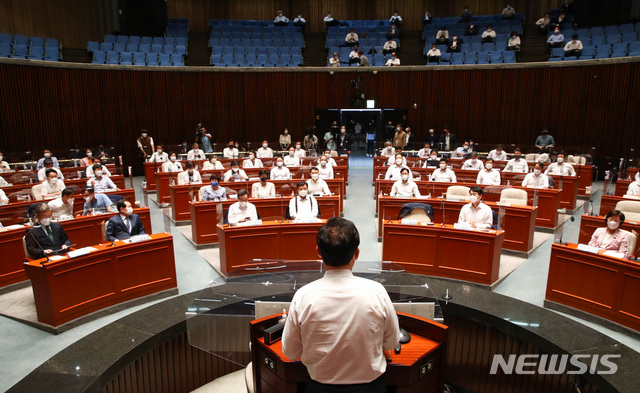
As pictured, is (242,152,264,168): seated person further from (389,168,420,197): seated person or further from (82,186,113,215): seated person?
(82,186,113,215): seated person

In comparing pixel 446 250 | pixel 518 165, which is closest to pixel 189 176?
pixel 446 250

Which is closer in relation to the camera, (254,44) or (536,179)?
(536,179)

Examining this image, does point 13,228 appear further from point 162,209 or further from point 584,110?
point 584,110

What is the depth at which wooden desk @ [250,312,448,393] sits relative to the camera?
7.73 feet

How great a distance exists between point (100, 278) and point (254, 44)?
51.9 ft

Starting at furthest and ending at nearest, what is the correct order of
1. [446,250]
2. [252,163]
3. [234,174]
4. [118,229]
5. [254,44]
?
[254,44]
[252,163]
[234,174]
[446,250]
[118,229]

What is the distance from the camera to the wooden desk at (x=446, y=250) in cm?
591

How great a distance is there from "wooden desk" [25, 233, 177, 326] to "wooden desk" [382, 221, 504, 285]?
3.32 m

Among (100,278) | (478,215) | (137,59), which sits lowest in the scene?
(100,278)

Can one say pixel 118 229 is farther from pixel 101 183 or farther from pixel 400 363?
pixel 400 363

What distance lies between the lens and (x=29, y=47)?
45.3ft

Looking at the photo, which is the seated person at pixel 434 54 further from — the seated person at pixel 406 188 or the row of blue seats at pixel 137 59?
the seated person at pixel 406 188

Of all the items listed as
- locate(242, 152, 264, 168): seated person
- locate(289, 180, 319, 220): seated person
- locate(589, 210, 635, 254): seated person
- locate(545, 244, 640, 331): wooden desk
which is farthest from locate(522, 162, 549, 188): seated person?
locate(242, 152, 264, 168): seated person

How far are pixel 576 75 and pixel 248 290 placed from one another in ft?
51.4
